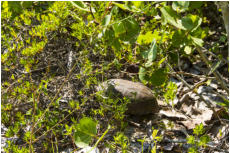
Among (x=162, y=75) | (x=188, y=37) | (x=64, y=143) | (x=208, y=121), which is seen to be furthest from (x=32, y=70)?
(x=208, y=121)

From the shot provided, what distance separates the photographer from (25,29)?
2.06 metres

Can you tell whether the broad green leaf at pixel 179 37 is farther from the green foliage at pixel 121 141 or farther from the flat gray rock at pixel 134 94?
the green foliage at pixel 121 141

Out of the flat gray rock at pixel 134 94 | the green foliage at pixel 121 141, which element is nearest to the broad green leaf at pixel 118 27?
the flat gray rock at pixel 134 94

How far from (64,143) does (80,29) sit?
81 cm

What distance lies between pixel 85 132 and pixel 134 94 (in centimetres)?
59

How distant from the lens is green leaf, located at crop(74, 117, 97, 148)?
130 cm

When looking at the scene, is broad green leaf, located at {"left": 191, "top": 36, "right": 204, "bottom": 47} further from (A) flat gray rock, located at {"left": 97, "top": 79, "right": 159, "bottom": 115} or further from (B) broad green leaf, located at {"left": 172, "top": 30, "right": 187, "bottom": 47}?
(A) flat gray rock, located at {"left": 97, "top": 79, "right": 159, "bottom": 115}

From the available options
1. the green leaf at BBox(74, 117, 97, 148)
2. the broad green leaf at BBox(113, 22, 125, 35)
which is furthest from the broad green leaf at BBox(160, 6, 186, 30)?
the green leaf at BBox(74, 117, 97, 148)

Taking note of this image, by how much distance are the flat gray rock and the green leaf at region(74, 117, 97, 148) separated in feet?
1.68

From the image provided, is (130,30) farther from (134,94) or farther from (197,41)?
(134,94)

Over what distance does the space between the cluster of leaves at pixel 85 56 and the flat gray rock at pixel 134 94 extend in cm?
7

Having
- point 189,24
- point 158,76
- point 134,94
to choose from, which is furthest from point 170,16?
point 134,94

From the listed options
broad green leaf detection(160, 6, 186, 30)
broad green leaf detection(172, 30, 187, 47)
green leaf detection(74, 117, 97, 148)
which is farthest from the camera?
broad green leaf detection(172, 30, 187, 47)

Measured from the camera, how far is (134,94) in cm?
181
